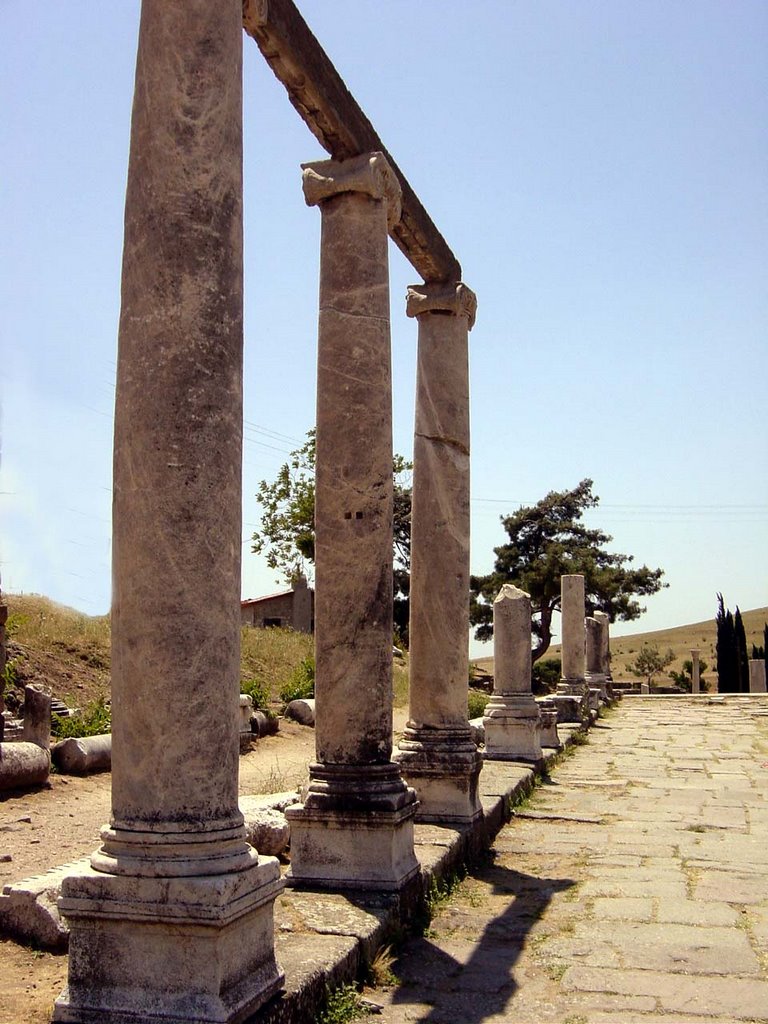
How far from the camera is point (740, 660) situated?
43938mm

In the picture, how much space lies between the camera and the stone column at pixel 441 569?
8.27 m

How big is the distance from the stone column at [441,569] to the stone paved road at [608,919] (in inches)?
31.2

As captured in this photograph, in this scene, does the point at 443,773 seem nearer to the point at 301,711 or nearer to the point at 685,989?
the point at 685,989

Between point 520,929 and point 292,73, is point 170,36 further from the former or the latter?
point 520,929

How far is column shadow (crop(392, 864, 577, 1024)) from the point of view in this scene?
16.0 feet

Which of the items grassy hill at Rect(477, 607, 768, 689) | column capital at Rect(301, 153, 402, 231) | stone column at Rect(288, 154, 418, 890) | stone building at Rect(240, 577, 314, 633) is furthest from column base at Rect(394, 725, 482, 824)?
grassy hill at Rect(477, 607, 768, 689)

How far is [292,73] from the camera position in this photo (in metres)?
6.30

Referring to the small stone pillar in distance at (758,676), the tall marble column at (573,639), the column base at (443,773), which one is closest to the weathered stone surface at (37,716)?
the column base at (443,773)

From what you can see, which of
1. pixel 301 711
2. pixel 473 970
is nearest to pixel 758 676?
pixel 301 711

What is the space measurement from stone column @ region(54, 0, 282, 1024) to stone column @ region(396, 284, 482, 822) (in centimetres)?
416

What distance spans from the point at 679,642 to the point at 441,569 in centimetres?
9299

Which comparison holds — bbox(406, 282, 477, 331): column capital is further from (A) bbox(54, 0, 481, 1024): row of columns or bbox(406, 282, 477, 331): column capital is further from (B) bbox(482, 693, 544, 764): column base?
(B) bbox(482, 693, 544, 764): column base

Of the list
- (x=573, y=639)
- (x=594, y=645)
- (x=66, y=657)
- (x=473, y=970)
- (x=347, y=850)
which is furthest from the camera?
(x=594, y=645)

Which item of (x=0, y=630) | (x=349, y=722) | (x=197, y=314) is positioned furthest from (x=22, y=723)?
(x=197, y=314)
